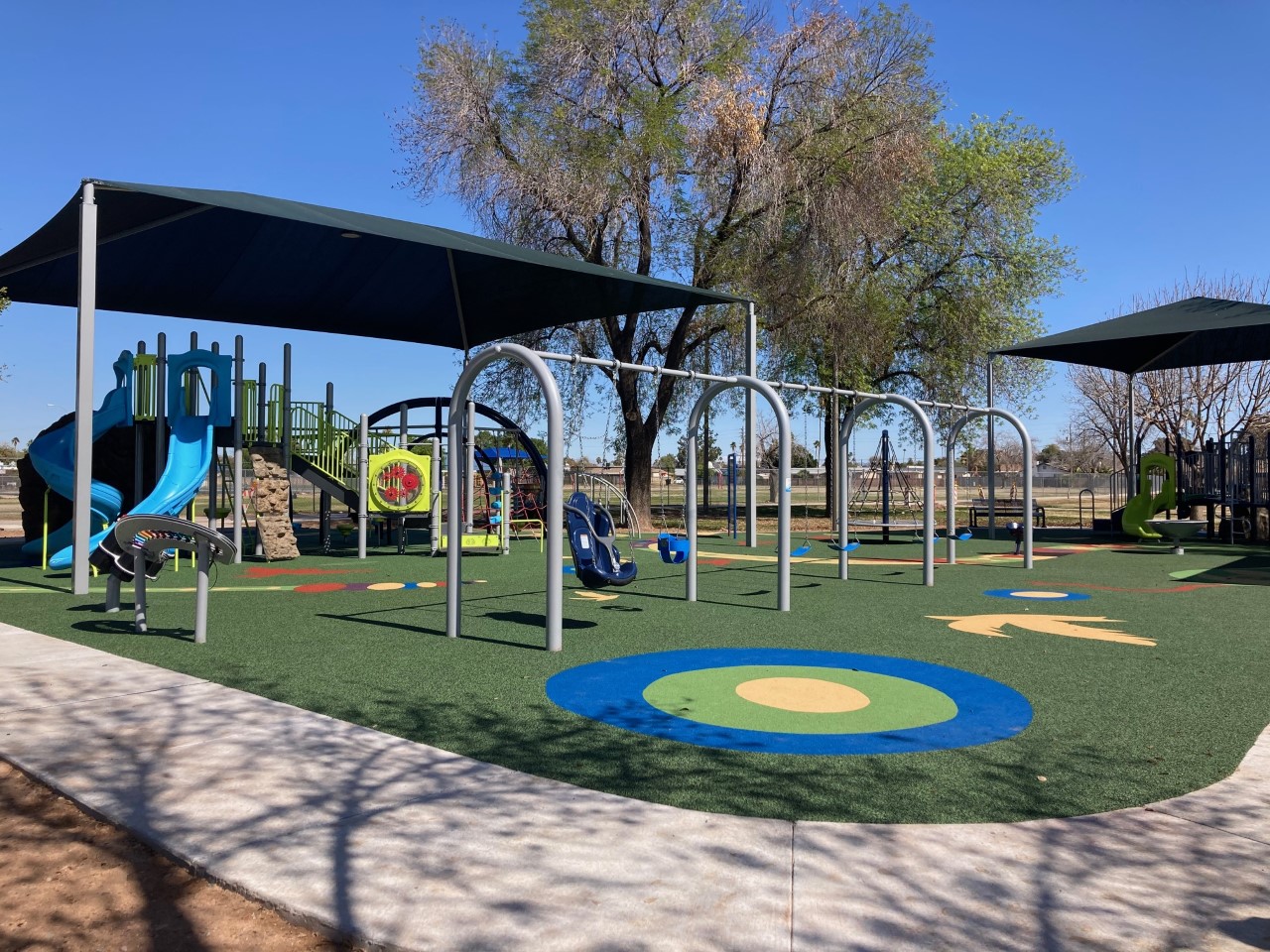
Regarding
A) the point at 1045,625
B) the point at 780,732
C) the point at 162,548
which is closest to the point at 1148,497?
the point at 1045,625

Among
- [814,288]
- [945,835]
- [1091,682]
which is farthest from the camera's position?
[814,288]

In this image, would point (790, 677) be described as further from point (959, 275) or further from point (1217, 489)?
point (959, 275)

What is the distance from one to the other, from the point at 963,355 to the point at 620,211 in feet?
41.2

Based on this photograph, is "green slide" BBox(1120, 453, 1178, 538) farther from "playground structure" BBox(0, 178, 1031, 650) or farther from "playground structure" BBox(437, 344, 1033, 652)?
"playground structure" BBox(437, 344, 1033, 652)

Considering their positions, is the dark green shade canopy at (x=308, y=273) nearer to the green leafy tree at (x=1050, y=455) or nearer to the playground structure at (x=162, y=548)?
the playground structure at (x=162, y=548)

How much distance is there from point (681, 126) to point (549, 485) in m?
16.4

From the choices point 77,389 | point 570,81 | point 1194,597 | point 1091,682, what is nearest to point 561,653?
point 1091,682

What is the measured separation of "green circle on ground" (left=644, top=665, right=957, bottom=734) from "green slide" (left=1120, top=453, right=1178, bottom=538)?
1691cm

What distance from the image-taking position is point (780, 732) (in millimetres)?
4883

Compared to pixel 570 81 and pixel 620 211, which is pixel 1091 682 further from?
pixel 570 81

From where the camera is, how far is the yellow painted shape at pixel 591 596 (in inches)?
399

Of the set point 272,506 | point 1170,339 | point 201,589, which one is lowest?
point 201,589

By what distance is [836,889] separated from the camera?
2.84m

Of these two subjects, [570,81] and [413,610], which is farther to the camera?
[570,81]
